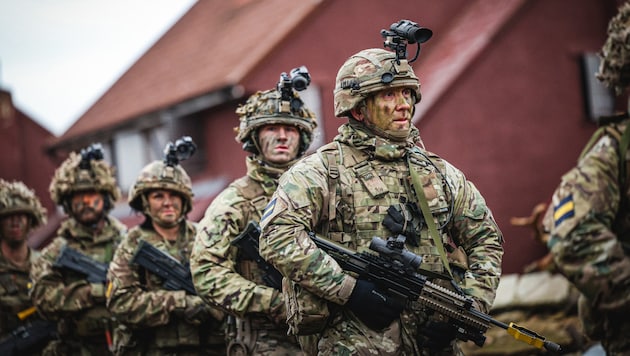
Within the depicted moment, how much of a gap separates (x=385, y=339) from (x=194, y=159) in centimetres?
1592

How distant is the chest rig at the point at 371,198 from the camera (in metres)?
5.76

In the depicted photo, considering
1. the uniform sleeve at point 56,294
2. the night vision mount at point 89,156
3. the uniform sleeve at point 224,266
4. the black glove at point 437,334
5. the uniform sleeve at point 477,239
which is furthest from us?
the night vision mount at point 89,156

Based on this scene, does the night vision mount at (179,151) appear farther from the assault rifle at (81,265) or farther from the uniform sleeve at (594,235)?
the uniform sleeve at (594,235)

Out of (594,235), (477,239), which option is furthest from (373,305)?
(594,235)

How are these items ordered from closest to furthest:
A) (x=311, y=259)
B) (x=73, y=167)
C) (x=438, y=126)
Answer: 1. (x=311, y=259)
2. (x=73, y=167)
3. (x=438, y=126)

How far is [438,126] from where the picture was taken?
1811 cm

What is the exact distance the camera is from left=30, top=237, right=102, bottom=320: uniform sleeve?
10203 millimetres

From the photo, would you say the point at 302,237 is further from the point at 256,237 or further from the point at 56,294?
the point at 56,294

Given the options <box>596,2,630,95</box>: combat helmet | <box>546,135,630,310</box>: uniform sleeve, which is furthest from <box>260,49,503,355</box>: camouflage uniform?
<box>596,2,630,95</box>: combat helmet

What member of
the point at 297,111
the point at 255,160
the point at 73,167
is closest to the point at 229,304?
the point at 255,160

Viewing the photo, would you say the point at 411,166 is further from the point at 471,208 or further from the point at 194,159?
the point at 194,159

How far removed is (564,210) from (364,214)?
2011mm

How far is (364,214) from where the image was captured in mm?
5758

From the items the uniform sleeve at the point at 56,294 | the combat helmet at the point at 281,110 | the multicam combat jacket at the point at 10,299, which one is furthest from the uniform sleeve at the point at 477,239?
the multicam combat jacket at the point at 10,299
